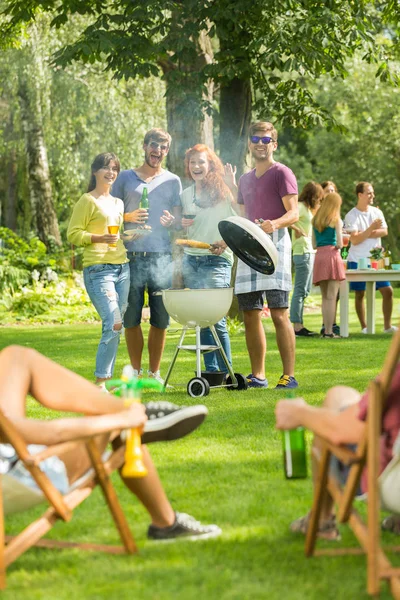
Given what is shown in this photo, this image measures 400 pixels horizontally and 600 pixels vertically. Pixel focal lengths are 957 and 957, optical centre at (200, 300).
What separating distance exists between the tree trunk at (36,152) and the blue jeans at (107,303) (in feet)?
43.6

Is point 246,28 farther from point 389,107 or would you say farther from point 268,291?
point 389,107

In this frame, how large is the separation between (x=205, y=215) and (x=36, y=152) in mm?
14273

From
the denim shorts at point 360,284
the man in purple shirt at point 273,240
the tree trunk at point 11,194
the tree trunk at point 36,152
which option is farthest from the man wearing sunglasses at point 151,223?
the tree trunk at point 11,194

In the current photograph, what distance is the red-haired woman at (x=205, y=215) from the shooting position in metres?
7.15

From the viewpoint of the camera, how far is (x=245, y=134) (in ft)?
42.0

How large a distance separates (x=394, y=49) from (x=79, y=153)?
401 inches

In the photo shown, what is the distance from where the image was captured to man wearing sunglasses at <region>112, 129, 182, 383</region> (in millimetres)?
7211

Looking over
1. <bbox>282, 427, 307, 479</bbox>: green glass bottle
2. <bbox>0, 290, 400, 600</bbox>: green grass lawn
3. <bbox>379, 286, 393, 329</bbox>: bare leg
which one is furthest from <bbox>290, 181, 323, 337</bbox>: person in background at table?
<bbox>282, 427, 307, 479</bbox>: green glass bottle

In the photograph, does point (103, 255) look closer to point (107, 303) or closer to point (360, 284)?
point (107, 303)

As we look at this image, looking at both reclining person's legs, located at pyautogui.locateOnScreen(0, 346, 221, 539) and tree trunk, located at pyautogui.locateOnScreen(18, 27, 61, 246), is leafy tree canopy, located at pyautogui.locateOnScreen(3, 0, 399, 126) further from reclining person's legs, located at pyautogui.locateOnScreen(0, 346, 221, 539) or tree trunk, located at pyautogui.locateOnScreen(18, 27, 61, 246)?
reclining person's legs, located at pyautogui.locateOnScreen(0, 346, 221, 539)

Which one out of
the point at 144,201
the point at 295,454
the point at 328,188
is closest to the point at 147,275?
the point at 144,201

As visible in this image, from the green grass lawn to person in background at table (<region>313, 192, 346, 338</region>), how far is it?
4808mm

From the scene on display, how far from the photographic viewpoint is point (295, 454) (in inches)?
152

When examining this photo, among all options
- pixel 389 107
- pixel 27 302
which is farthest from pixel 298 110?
pixel 389 107
